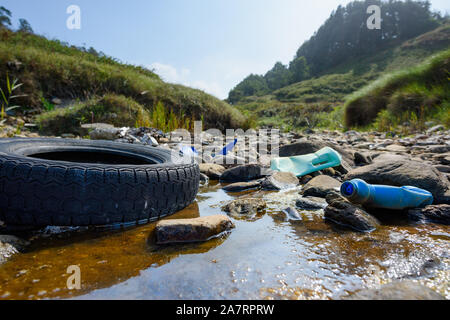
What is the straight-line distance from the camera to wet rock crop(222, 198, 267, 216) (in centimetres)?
194

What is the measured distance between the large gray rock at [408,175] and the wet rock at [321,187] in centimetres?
21

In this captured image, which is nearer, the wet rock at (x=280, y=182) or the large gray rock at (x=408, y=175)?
the large gray rock at (x=408, y=175)

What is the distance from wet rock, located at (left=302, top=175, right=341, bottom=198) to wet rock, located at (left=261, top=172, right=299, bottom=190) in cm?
35

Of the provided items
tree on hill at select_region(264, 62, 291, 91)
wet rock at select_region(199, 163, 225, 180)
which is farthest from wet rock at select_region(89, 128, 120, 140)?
tree on hill at select_region(264, 62, 291, 91)

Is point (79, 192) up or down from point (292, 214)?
up

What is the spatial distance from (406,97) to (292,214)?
9283 millimetres

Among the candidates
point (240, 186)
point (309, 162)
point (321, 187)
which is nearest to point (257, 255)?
point (321, 187)

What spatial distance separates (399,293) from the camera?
89 centimetres

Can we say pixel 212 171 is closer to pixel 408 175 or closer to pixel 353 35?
pixel 408 175

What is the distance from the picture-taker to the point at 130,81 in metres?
8.70

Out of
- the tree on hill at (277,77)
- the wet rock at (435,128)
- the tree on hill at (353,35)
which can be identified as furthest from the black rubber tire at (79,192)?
the tree on hill at (277,77)

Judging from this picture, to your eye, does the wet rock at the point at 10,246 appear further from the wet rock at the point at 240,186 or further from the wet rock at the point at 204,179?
the wet rock at the point at 204,179

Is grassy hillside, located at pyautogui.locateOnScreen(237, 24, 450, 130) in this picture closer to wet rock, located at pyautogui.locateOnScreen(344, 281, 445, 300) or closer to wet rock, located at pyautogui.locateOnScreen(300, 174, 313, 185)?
wet rock, located at pyautogui.locateOnScreen(300, 174, 313, 185)

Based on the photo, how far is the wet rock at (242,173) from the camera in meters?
3.20
